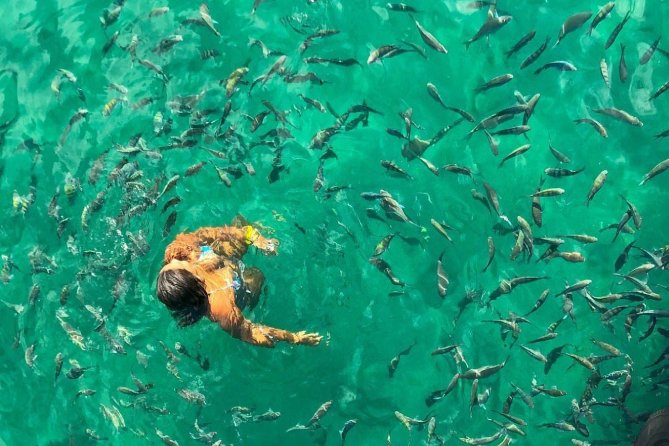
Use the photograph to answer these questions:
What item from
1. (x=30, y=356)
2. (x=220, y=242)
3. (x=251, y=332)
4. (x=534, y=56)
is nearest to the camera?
(x=251, y=332)

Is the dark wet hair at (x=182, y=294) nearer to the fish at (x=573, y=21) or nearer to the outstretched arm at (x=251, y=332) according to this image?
the outstretched arm at (x=251, y=332)

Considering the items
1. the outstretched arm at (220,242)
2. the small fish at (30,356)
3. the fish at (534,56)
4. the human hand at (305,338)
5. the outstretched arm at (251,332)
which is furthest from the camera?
the small fish at (30,356)

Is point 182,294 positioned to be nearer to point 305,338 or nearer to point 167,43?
point 305,338

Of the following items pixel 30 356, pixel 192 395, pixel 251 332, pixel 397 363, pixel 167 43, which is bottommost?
pixel 30 356

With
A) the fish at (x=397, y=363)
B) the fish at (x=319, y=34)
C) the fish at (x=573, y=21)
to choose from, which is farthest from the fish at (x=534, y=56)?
the fish at (x=397, y=363)

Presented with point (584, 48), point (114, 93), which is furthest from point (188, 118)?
point (584, 48)

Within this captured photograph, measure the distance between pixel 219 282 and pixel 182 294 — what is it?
915mm

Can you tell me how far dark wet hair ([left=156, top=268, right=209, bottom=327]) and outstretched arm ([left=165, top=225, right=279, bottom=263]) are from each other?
81 cm

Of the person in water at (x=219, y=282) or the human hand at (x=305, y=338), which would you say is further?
the human hand at (x=305, y=338)

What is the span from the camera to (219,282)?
677 cm

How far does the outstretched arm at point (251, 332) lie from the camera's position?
658 cm

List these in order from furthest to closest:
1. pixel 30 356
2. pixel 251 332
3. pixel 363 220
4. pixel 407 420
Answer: pixel 30 356 → pixel 363 220 → pixel 407 420 → pixel 251 332

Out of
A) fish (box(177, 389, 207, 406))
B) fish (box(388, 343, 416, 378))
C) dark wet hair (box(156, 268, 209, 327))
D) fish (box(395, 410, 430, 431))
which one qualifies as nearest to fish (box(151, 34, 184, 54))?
dark wet hair (box(156, 268, 209, 327))

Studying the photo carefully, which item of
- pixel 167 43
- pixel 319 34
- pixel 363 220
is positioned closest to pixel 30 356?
pixel 167 43
